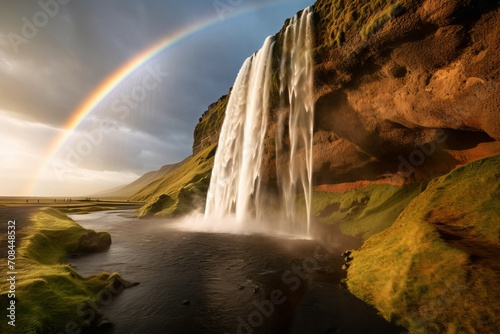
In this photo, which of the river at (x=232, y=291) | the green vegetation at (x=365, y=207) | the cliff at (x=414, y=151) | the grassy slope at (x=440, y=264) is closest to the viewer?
the grassy slope at (x=440, y=264)

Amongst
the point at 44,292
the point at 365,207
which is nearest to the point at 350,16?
the point at 365,207

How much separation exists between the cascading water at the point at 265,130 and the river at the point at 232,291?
12611mm

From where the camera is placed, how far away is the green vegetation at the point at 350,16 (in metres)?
17.5

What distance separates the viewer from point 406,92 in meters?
19.1

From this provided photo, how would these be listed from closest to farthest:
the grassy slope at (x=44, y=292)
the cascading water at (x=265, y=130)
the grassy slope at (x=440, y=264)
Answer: the grassy slope at (x=44, y=292), the grassy slope at (x=440, y=264), the cascading water at (x=265, y=130)

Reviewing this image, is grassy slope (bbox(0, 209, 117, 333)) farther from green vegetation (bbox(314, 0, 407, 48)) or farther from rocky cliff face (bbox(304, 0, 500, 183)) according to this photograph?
green vegetation (bbox(314, 0, 407, 48))

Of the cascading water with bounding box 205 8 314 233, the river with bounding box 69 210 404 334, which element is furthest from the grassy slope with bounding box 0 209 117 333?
the cascading water with bounding box 205 8 314 233

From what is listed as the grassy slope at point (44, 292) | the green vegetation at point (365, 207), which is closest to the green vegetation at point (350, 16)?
the green vegetation at point (365, 207)

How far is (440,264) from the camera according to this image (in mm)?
9219

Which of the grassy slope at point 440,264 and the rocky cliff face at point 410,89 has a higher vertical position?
the rocky cliff face at point 410,89

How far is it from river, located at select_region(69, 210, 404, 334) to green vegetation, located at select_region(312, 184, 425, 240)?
3241mm

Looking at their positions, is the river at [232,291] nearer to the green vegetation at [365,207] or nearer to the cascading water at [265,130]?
the green vegetation at [365,207]

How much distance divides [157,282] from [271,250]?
9.83 m

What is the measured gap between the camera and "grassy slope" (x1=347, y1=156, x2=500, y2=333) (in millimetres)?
7562
